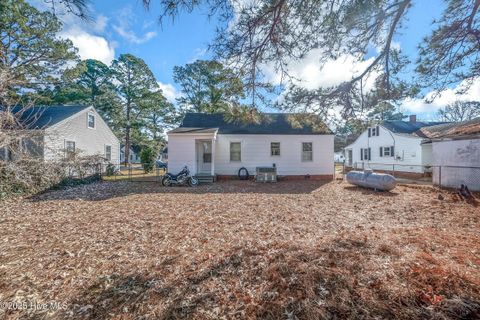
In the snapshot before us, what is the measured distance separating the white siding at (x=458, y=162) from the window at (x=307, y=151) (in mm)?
6079

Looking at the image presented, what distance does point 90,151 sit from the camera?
1552 centimetres

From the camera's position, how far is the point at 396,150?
15992 mm

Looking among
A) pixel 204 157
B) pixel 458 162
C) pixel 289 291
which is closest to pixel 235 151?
pixel 204 157

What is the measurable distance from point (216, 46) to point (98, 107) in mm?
25930

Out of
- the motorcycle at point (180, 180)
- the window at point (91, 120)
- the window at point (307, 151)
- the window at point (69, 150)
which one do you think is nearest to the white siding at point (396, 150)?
the window at point (307, 151)

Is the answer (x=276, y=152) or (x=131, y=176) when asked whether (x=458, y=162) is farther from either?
(x=131, y=176)

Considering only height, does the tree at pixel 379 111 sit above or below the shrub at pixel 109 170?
above

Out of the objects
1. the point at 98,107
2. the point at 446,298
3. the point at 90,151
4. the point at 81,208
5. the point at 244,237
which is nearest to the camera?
the point at 446,298

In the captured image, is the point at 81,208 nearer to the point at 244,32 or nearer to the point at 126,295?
the point at 126,295

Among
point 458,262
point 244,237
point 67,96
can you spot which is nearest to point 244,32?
point 244,237

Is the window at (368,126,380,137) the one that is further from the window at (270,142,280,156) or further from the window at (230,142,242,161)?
the window at (230,142,242,161)

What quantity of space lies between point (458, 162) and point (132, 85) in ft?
93.2

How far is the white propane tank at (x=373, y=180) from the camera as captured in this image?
8.56 metres

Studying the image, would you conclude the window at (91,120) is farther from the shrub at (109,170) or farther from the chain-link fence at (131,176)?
the chain-link fence at (131,176)
